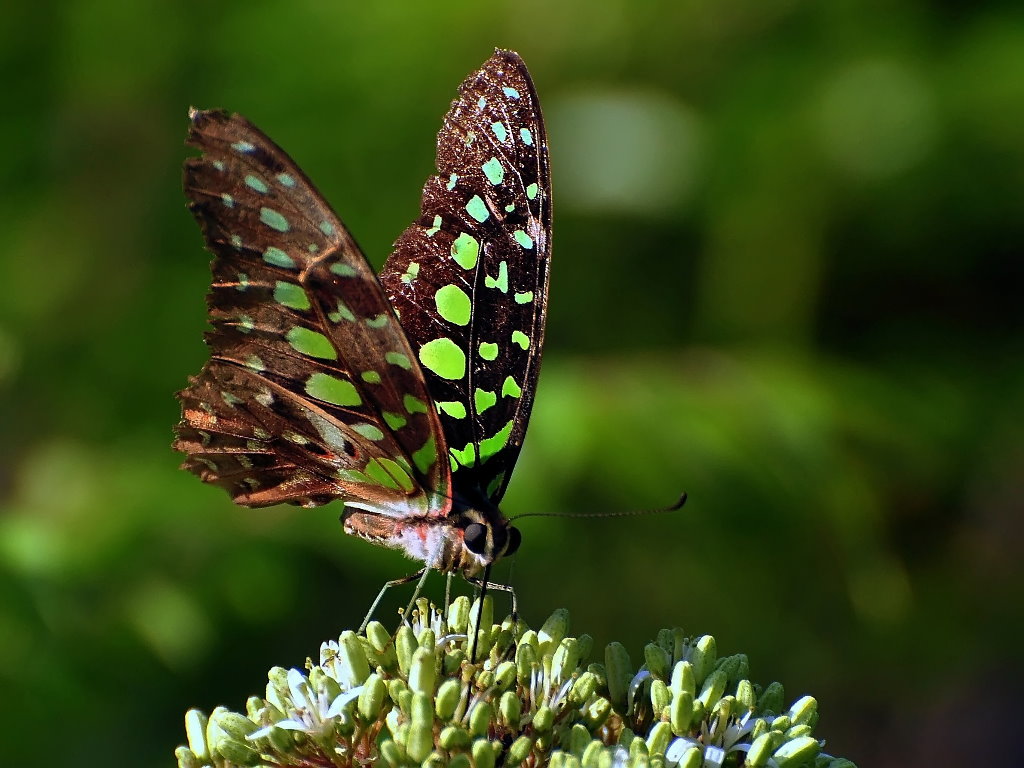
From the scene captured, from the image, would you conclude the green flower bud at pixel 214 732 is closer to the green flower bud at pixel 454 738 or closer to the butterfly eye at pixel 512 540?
the green flower bud at pixel 454 738

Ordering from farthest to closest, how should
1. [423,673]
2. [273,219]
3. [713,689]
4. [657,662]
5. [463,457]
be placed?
[463,457] → [273,219] → [657,662] → [713,689] → [423,673]

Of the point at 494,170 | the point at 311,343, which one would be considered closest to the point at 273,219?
the point at 311,343

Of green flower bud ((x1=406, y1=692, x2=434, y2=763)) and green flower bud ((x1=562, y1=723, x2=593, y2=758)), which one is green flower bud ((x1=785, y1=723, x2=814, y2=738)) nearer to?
green flower bud ((x1=562, y1=723, x2=593, y2=758))

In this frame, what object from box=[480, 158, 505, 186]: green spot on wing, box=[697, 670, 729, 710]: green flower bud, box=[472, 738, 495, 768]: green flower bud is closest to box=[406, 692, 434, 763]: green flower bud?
box=[472, 738, 495, 768]: green flower bud

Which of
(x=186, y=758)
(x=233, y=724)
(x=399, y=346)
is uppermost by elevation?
(x=399, y=346)

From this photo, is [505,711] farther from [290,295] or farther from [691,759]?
[290,295]

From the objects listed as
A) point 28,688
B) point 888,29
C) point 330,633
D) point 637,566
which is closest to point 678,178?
point 888,29

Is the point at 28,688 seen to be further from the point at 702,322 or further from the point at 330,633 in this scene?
the point at 702,322
